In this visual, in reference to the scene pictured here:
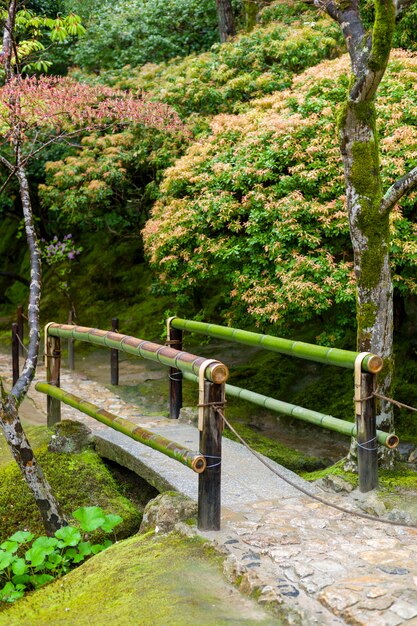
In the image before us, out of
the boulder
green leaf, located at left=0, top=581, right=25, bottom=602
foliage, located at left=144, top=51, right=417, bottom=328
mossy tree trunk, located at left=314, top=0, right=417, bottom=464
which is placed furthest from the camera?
foliage, located at left=144, top=51, right=417, bottom=328

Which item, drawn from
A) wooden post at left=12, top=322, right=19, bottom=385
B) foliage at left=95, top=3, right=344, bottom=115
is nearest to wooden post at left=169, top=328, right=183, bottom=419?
wooden post at left=12, top=322, right=19, bottom=385

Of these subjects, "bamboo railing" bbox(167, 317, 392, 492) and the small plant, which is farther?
"bamboo railing" bbox(167, 317, 392, 492)

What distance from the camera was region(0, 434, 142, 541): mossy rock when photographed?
17.8ft

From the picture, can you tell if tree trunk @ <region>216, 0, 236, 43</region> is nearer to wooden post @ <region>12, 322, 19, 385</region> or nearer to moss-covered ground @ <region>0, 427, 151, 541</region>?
wooden post @ <region>12, 322, 19, 385</region>

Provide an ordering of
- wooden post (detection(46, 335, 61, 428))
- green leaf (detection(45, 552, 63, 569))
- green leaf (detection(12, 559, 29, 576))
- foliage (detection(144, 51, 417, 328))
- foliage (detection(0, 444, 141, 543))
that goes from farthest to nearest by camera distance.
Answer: foliage (detection(144, 51, 417, 328)) < wooden post (detection(46, 335, 61, 428)) < foliage (detection(0, 444, 141, 543)) < green leaf (detection(45, 552, 63, 569)) < green leaf (detection(12, 559, 29, 576))

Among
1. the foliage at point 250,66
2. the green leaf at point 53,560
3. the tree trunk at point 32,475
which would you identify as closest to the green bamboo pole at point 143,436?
the tree trunk at point 32,475

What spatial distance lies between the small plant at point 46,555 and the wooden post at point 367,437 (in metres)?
1.82

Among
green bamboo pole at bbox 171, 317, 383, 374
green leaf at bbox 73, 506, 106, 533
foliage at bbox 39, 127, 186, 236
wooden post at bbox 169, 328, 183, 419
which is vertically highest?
foliage at bbox 39, 127, 186, 236

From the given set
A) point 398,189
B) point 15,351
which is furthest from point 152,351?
point 15,351

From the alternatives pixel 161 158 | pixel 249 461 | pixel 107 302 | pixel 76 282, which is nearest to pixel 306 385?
pixel 161 158

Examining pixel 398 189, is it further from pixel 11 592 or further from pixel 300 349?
pixel 11 592

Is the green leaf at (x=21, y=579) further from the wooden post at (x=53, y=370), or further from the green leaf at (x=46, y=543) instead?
the wooden post at (x=53, y=370)

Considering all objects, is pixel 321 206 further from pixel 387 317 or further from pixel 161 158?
pixel 161 158

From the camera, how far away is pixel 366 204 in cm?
601
